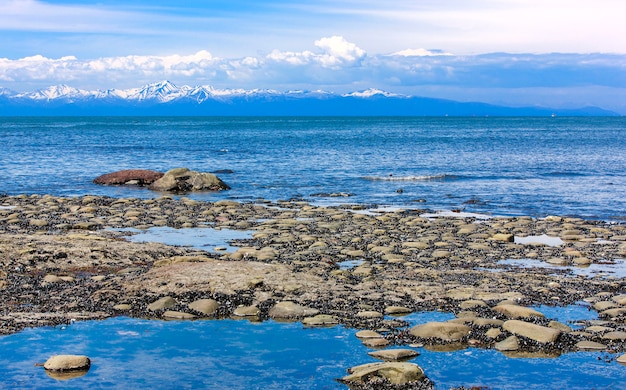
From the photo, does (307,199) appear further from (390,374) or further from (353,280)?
(390,374)

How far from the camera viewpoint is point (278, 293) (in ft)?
52.0

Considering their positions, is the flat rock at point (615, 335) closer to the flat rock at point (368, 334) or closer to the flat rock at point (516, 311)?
the flat rock at point (516, 311)

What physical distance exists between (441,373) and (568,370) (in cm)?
212

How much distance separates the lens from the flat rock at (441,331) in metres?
13.1

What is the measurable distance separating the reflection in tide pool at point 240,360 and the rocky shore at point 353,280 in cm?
51

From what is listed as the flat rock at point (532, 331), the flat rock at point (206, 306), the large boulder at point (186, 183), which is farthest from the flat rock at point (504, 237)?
the large boulder at point (186, 183)

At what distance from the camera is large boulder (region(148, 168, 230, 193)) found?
4075cm

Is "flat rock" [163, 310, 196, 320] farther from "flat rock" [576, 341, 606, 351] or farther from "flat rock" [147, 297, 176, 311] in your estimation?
"flat rock" [576, 341, 606, 351]

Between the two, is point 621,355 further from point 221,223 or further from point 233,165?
point 233,165

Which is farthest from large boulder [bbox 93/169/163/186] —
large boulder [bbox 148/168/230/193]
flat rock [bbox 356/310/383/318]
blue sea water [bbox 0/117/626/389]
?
flat rock [bbox 356/310/383/318]

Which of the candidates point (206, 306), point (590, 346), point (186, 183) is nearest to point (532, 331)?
point (590, 346)

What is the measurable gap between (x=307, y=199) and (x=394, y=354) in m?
25.1

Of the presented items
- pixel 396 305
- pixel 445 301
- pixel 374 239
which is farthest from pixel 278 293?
pixel 374 239

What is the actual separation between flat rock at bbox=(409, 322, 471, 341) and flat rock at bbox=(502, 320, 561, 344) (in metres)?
0.80
